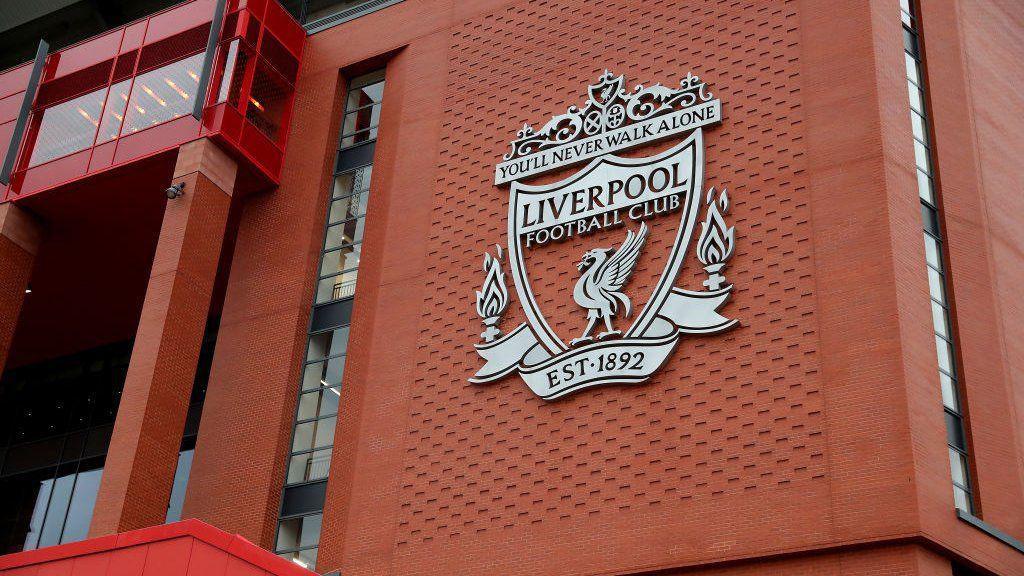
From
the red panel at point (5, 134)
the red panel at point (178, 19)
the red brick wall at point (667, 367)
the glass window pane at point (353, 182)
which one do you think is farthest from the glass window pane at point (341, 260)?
the red panel at point (5, 134)

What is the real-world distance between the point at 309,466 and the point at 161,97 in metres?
10.6

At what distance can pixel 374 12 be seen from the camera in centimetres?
3334

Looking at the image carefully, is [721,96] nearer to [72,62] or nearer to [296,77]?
[296,77]

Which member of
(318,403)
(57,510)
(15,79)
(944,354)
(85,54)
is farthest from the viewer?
(57,510)

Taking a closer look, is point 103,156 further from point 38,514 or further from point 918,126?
point 918,126

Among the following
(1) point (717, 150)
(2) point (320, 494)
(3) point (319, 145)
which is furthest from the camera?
(3) point (319, 145)

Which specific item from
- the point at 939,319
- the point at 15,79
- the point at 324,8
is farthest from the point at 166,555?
the point at 324,8

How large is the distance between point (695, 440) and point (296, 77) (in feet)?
54.6

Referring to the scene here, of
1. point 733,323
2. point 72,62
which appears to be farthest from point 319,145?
point 733,323

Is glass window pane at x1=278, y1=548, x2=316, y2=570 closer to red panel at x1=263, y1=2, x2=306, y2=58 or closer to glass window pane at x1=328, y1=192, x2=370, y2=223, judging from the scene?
glass window pane at x1=328, y1=192, x2=370, y2=223

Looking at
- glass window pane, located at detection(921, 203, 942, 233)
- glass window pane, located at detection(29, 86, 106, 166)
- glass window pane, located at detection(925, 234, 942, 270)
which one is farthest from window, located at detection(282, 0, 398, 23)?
glass window pane, located at detection(925, 234, 942, 270)

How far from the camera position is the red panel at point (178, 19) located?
105 feet

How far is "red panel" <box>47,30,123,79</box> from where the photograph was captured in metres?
33.2

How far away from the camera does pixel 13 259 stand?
32.0 meters
